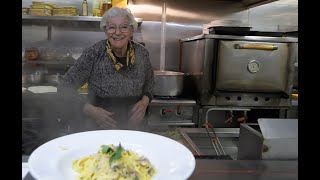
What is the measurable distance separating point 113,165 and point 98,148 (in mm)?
58

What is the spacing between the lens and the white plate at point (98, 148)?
57cm

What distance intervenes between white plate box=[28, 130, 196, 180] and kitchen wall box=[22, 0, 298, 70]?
2.38 m

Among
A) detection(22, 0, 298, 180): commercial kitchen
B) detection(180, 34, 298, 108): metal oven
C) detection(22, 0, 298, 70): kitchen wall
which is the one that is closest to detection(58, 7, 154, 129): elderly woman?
detection(22, 0, 298, 180): commercial kitchen

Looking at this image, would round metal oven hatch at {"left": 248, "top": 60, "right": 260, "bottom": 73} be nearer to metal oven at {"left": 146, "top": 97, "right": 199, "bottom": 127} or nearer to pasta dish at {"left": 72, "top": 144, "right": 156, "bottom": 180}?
metal oven at {"left": 146, "top": 97, "right": 199, "bottom": 127}

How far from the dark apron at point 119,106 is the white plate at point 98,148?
1.03 metres

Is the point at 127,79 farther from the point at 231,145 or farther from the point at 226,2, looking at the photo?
the point at 226,2

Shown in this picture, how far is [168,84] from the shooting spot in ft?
8.22

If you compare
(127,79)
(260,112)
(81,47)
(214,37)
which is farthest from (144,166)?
(81,47)

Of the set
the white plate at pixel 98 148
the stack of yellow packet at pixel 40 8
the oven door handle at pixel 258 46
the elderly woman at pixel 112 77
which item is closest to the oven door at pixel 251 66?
the oven door handle at pixel 258 46

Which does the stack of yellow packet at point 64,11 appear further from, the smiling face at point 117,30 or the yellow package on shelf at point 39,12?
the smiling face at point 117,30

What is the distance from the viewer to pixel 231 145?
1857mm

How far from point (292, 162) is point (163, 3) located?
8.25ft

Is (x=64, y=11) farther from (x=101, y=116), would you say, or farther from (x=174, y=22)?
(x=101, y=116)

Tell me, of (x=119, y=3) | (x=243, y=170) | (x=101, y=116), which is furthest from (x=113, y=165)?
(x=119, y=3)
